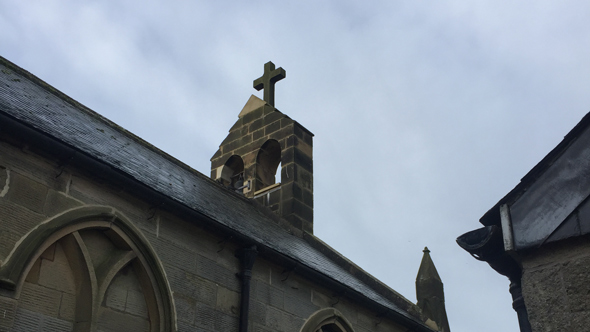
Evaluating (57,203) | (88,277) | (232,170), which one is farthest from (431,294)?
(57,203)

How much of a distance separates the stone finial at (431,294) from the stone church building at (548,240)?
9.31m

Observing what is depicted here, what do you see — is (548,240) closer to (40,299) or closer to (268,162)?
(40,299)

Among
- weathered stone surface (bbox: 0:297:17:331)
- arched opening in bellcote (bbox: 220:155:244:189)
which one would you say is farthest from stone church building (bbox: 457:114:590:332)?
arched opening in bellcote (bbox: 220:155:244:189)

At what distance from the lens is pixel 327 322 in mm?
9195

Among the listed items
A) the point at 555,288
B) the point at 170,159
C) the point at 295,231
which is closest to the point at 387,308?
the point at 295,231

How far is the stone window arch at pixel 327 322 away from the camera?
8.85 m

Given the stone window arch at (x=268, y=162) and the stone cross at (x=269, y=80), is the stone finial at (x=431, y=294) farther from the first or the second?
the stone cross at (x=269, y=80)

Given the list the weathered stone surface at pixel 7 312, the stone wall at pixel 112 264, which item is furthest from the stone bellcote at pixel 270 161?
the weathered stone surface at pixel 7 312

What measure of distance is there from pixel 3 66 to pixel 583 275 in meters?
7.75

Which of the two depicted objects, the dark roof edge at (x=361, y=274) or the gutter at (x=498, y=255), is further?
the dark roof edge at (x=361, y=274)

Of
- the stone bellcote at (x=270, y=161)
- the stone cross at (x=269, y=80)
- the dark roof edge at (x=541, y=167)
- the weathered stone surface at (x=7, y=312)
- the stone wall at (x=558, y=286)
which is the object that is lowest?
the stone wall at (x=558, y=286)

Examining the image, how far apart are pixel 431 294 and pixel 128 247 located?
808cm

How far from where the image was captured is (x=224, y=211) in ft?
29.7

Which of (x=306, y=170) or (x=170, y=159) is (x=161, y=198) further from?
(x=306, y=170)
